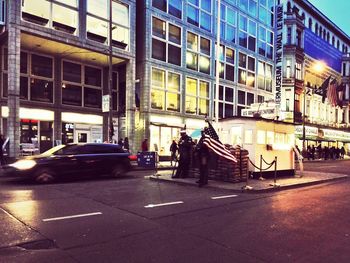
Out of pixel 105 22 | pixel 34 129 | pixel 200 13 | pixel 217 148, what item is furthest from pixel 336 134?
pixel 217 148

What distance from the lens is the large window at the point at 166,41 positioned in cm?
2850

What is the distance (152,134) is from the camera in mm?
28203

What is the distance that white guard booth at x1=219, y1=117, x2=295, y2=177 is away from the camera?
14.6m

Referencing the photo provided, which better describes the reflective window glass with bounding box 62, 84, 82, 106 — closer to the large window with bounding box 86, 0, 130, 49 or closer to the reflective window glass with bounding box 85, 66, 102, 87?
the reflective window glass with bounding box 85, 66, 102, 87

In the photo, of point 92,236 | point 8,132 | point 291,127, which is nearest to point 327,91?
point 291,127

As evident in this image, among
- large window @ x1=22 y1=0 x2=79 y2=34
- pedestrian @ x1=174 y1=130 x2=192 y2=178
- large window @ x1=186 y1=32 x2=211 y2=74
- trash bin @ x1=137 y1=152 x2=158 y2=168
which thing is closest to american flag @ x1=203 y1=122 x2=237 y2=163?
pedestrian @ x1=174 y1=130 x2=192 y2=178

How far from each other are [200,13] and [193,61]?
188 inches

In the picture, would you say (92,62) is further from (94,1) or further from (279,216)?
(279,216)

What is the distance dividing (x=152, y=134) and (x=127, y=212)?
20493 mm

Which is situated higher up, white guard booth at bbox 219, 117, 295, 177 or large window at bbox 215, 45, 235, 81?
large window at bbox 215, 45, 235, 81

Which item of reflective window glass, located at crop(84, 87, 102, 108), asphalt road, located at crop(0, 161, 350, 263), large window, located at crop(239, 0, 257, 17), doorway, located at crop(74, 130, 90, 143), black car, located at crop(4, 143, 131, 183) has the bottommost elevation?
asphalt road, located at crop(0, 161, 350, 263)

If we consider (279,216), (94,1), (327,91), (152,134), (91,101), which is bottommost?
(279,216)

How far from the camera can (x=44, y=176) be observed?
500 inches

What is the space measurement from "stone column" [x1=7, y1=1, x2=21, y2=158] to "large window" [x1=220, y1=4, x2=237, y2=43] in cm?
2023
